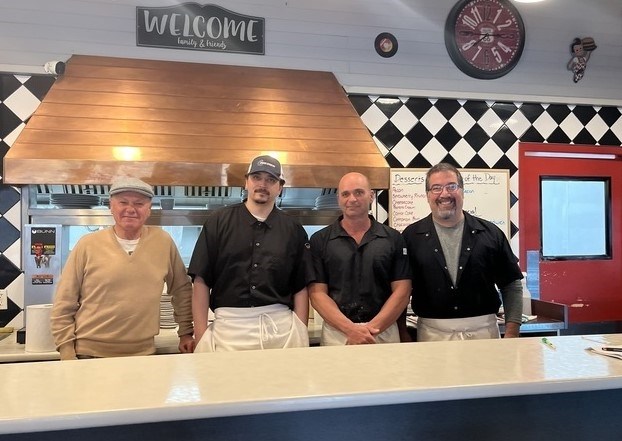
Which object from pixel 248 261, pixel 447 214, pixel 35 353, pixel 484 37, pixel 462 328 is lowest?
pixel 35 353

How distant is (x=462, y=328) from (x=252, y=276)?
1046mm

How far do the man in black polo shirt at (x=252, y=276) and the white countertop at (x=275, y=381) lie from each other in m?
0.79

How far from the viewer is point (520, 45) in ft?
13.0

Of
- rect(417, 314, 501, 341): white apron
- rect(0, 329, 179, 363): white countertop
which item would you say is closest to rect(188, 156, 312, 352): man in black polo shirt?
rect(0, 329, 179, 363): white countertop

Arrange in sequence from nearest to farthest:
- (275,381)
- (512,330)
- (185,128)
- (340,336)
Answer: (275,381) < (340,336) < (512,330) < (185,128)

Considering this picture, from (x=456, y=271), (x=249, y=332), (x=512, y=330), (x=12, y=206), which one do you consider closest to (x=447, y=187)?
(x=456, y=271)

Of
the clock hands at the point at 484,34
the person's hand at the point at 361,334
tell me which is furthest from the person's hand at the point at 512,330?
the clock hands at the point at 484,34

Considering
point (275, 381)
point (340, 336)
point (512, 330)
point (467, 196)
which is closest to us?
point (275, 381)

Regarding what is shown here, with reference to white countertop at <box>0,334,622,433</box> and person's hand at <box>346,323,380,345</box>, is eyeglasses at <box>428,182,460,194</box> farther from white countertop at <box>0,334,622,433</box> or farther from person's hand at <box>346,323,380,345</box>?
white countertop at <box>0,334,622,433</box>

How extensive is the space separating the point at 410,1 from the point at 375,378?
10.7 ft

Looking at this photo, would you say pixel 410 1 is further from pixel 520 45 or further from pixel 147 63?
pixel 147 63

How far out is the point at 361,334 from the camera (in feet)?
7.79

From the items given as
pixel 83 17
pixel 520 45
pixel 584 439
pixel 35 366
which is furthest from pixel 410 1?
pixel 35 366

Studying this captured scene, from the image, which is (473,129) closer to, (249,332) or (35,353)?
(249,332)
